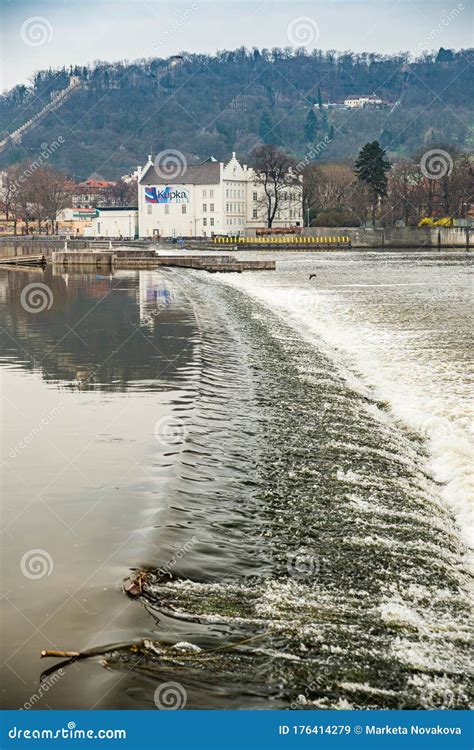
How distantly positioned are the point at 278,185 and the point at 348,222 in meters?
16.9

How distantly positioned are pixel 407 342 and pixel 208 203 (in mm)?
107498

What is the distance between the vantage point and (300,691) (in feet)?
17.3

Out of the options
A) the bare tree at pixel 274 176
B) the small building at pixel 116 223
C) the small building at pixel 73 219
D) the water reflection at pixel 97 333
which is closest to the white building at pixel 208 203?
the bare tree at pixel 274 176

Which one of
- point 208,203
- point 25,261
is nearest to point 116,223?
point 208,203

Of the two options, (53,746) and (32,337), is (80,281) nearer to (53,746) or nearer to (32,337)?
(32,337)

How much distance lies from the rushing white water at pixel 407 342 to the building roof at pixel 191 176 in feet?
262

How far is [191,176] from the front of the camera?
13075 centimetres

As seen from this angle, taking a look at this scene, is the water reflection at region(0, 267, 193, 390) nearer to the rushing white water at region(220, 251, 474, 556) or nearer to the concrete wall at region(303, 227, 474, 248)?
the rushing white water at region(220, 251, 474, 556)

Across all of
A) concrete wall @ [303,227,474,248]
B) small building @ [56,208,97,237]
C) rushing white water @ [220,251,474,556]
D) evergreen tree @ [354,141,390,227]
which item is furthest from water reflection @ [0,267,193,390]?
small building @ [56,208,97,237]

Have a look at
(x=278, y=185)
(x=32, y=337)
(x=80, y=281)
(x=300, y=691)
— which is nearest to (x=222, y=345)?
(x=32, y=337)

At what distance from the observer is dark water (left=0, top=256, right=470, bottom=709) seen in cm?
543

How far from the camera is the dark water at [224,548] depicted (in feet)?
17.8

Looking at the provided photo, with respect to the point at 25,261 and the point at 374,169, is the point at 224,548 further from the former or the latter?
the point at 374,169

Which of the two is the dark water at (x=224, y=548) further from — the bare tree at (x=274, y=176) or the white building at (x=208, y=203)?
the bare tree at (x=274, y=176)
